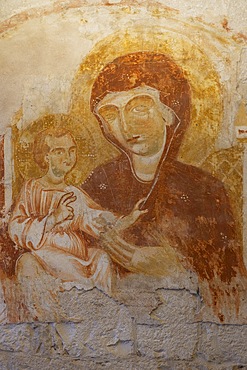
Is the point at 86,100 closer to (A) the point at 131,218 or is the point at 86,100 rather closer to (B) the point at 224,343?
(A) the point at 131,218

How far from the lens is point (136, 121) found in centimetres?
438

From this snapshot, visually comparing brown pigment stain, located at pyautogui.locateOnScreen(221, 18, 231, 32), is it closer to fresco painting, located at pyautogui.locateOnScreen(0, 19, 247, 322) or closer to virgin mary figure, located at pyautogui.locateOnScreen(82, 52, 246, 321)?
fresco painting, located at pyautogui.locateOnScreen(0, 19, 247, 322)

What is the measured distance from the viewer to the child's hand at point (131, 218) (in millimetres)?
4352

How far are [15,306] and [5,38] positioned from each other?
186cm


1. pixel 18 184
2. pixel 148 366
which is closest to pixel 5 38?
pixel 18 184

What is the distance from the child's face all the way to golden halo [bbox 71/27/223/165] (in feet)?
0.60

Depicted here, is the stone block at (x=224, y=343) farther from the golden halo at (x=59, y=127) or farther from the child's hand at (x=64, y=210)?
the golden halo at (x=59, y=127)

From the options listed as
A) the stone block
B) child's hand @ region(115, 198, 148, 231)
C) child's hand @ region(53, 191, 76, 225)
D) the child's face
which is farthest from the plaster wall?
child's hand @ region(53, 191, 76, 225)

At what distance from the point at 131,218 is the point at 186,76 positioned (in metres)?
1.00

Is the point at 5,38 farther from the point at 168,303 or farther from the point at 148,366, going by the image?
the point at 148,366

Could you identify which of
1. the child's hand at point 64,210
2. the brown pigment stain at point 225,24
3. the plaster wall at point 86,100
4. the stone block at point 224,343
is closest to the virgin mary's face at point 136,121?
the plaster wall at point 86,100

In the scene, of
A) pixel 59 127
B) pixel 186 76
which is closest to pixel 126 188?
pixel 59 127

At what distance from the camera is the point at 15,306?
14.8 feet

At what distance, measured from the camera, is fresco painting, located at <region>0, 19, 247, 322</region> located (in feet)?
13.9
